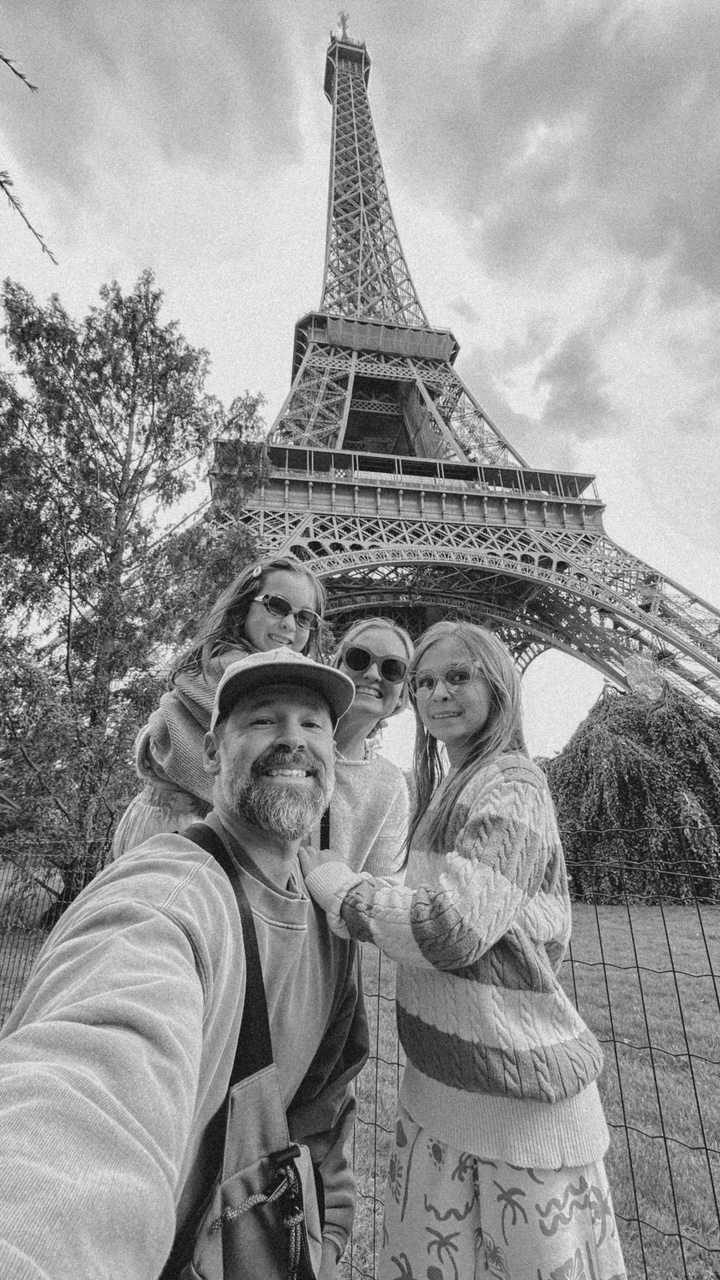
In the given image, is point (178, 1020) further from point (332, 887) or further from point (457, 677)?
point (457, 677)

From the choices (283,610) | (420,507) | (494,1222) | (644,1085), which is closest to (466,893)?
(494,1222)

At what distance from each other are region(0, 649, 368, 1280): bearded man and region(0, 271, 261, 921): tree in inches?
160

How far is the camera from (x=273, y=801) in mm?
1105

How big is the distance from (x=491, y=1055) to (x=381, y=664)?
100cm

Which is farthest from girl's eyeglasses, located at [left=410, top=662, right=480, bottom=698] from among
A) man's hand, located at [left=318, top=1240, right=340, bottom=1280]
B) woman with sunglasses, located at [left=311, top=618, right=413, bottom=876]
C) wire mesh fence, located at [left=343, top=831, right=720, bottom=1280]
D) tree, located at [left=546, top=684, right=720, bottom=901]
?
tree, located at [left=546, top=684, right=720, bottom=901]

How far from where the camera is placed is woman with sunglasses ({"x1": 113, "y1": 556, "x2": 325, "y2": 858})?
5.56 ft

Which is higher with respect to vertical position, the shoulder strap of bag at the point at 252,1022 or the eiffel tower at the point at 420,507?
the eiffel tower at the point at 420,507

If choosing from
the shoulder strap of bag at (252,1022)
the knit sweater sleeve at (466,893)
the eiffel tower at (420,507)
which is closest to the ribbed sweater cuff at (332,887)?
the knit sweater sleeve at (466,893)

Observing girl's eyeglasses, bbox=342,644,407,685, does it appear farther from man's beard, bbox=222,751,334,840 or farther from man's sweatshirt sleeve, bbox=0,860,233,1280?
man's sweatshirt sleeve, bbox=0,860,233,1280

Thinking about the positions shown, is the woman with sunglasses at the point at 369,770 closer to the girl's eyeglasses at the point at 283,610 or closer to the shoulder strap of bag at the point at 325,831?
the shoulder strap of bag at the point at 325,831

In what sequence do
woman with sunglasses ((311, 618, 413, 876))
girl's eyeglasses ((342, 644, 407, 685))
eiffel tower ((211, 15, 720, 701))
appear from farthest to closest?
eiffel tower ((211, 15, 720, 701)) → girl's eyeglasses ((342, 644, 407, 685)) → woman with sunglasses ((311, 618, 413, 876))

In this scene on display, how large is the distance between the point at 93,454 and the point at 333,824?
6.49 m

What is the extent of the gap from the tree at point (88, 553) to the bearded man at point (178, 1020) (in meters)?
4.07

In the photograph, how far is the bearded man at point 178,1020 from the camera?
1.72 feet
